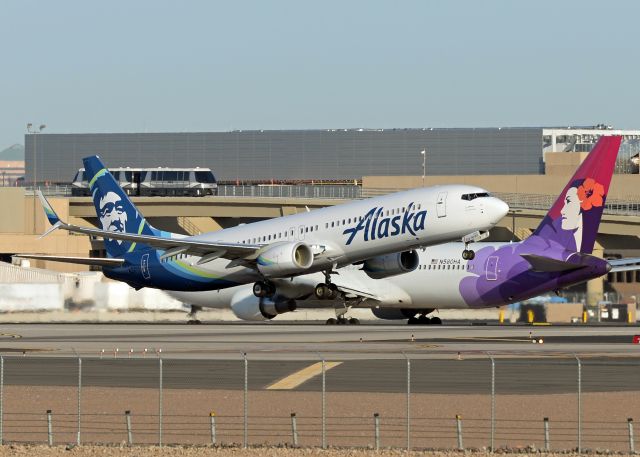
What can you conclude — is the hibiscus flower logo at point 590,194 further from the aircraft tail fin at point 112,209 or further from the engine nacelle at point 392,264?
the aircraft tail fin at point 112,209

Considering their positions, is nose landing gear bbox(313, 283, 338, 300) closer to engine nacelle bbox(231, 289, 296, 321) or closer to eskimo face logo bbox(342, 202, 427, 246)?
eskimo face logo bbox(342, 202, 427, 246)

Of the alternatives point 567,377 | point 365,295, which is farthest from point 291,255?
point 567,377

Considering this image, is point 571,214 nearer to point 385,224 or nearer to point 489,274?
point 489,274

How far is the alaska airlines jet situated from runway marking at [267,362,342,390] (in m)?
17.3

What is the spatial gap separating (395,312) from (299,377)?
130 feet

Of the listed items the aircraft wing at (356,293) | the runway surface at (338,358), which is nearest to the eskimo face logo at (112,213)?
the runway surface at (338,358)

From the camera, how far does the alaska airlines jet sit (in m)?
64.2

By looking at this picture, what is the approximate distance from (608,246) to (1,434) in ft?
309

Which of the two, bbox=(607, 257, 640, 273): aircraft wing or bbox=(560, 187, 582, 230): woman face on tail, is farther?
bbox=(607, 257, 640, 273): aircraft wing

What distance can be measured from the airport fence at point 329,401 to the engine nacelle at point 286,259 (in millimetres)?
16568

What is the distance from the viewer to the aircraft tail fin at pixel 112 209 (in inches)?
3248

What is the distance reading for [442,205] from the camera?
64.1 metres

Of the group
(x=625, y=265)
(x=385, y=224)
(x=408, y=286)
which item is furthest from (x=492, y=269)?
(x=385, y=224)

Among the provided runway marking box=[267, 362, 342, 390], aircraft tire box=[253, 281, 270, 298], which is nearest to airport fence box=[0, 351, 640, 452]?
runway marking box=[267, 362, 342, 390]
